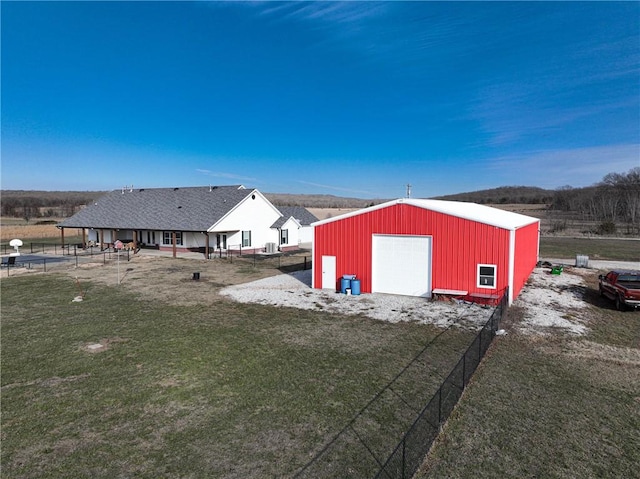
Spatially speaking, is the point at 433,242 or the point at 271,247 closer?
the point at 433,242

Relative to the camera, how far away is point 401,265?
64.6 feet

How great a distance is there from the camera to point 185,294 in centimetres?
2033

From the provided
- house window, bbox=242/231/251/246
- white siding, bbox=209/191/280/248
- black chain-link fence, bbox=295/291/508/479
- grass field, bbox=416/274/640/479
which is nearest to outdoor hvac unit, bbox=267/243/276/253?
white siding, bbox=209/191/280/248

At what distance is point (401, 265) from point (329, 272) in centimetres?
386

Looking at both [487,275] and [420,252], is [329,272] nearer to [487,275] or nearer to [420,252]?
[420,252]

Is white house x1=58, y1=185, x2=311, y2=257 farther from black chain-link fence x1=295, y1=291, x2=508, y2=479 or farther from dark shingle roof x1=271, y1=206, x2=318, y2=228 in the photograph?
black chain-link fence x1=295, y1=291, x2=508, y2=479

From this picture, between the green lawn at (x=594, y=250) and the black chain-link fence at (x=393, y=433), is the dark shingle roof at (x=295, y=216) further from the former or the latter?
the black chain-link fence at (x=393, y=433)

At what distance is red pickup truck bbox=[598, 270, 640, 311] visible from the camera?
16578mm

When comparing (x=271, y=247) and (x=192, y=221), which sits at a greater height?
(x=192, y=221)

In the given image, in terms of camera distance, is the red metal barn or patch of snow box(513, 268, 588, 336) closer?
patch of snow box(513, 268, 588, 336)

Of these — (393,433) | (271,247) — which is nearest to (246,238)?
(271,247)

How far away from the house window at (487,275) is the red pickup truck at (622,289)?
16.7 ft

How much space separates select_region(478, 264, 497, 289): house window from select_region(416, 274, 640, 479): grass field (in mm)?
5056

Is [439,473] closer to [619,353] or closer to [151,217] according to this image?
[619,353]
